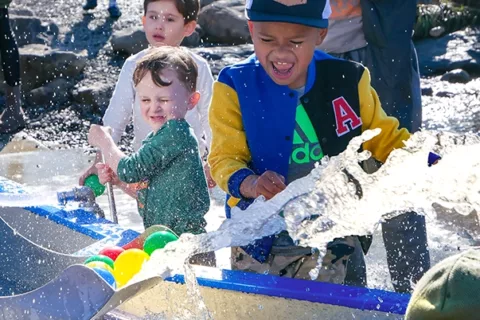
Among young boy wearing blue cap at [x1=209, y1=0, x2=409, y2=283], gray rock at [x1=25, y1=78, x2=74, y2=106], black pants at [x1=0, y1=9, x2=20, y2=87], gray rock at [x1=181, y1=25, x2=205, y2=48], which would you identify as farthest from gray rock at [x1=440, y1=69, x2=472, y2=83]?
young boy wearing blue cap at [x1=209, y1=0, x2=409, y2=283]

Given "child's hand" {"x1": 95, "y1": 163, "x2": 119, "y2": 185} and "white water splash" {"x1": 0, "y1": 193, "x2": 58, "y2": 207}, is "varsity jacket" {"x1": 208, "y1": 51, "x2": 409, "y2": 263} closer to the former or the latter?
"child's hand" {"x1": 95, "y1": 163, "x2": 119, "y2": 185}

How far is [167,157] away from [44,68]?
5.04 m

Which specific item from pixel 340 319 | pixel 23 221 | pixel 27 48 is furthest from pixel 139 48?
pixel 340 319

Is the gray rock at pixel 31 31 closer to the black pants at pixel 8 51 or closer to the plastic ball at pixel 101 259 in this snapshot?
the black pants at pixel 8 51

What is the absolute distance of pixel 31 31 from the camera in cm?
966

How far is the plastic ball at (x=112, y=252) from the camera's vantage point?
333 centimetres

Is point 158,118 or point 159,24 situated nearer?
point 158,118

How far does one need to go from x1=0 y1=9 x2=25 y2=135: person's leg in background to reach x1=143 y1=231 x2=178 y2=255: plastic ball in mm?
4246

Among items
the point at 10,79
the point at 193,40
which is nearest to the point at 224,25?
the point at 193,40

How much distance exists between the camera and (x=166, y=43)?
4523mm

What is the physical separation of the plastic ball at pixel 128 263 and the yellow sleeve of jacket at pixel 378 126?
88 centimetres

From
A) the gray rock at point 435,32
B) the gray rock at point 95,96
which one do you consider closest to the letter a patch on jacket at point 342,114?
the gray rock at point 95,96

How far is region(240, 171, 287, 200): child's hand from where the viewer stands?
114 inches

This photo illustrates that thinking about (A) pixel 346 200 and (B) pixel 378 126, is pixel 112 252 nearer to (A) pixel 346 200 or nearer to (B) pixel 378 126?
(A) pixel 346 200
